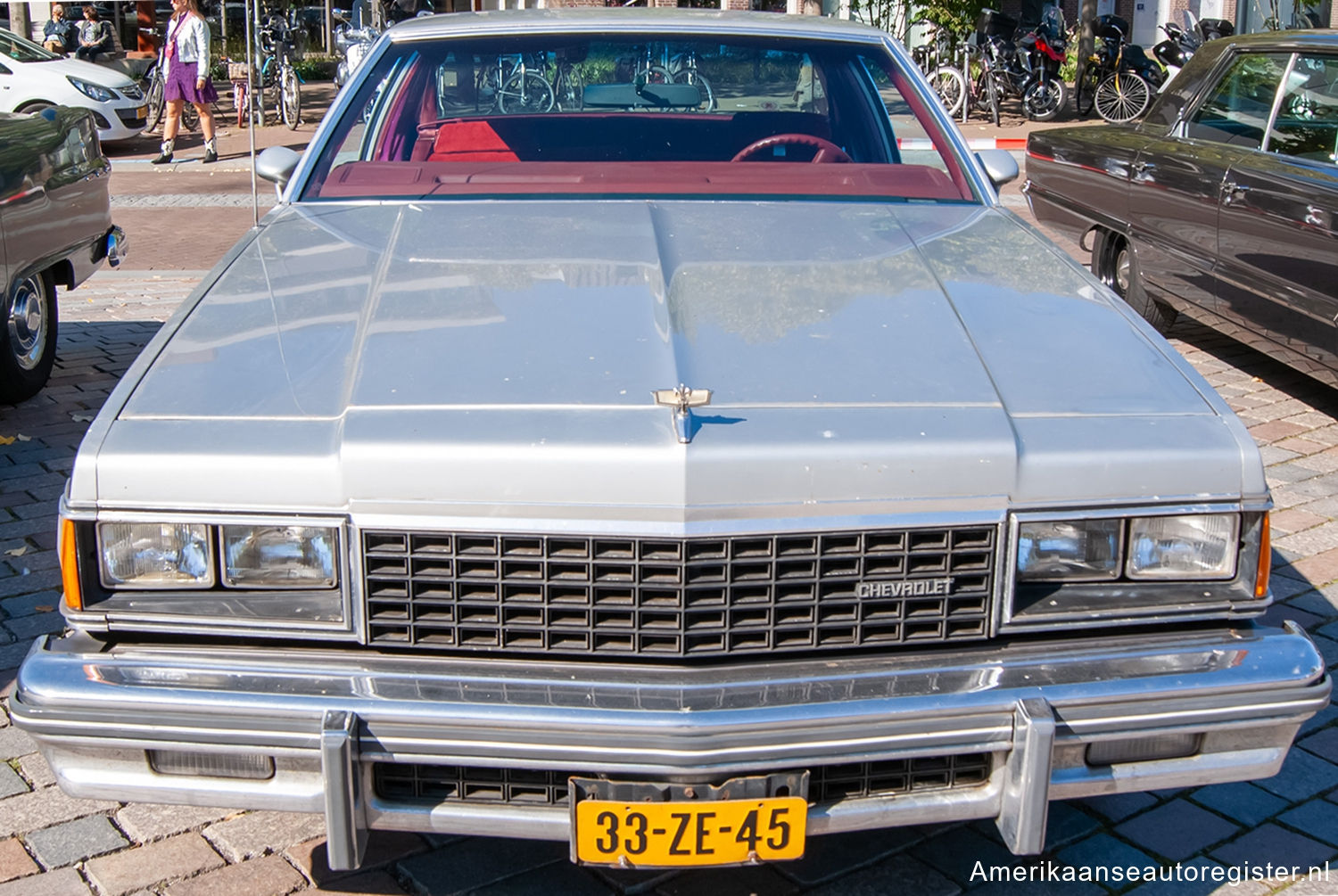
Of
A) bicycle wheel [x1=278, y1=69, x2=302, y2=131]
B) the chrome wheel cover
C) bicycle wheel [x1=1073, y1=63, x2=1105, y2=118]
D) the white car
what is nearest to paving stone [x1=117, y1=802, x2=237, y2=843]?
the chrome wheel cover

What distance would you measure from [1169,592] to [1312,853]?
0.90 meters

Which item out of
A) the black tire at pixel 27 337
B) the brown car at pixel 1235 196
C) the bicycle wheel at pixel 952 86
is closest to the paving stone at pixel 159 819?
the black tire at pixel 27 337

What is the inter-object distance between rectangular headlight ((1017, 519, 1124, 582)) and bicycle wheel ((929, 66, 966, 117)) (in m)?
15.4

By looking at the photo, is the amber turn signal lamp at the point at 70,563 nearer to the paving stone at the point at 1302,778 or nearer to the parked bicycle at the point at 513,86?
the parked bicycle at the point at 513,86

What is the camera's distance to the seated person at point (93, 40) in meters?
18.7

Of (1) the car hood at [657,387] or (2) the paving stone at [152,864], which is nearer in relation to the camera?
(1) the car hood at [657,387]

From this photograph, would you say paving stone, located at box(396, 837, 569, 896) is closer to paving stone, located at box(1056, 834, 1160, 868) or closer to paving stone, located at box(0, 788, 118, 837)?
paving stone, located at box(0, 788, 118, 837)

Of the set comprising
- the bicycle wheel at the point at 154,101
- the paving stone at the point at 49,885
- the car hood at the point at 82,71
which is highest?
the car hood at the point at 82,71

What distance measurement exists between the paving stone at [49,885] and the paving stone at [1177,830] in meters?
2.26

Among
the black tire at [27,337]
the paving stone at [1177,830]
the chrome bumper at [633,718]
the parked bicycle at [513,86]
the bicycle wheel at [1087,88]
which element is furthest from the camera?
the bicycle wheel at [1087,88]

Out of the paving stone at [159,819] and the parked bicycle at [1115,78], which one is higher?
the parked bicycle at [1115,78]

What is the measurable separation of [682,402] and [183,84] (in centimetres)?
1303

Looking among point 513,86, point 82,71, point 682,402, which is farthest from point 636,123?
point 82,71

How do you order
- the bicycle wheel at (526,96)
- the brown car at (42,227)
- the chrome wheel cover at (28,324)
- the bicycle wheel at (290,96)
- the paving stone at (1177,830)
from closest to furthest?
the paving stone at (1177,830), the bicycle wheel at (526,96), the brown car at (42,227), the chrome wheel cover at (28,324), the bicycle wheel at (290,96)
